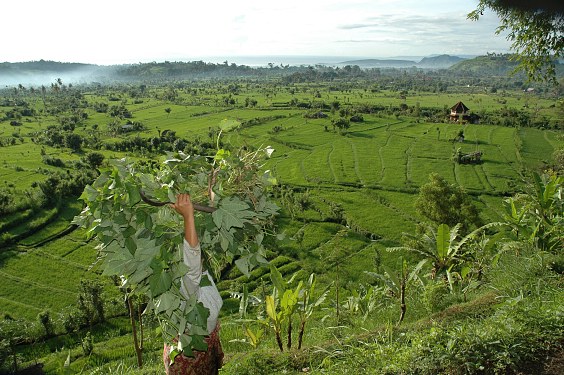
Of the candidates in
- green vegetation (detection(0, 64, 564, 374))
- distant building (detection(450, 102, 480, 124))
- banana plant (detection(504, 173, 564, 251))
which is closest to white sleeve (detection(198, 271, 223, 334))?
green vegetation (detection(0, 64, 564, 374))

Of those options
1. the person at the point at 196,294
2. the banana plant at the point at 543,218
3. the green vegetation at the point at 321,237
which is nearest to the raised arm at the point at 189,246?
the person at the point at 196,294

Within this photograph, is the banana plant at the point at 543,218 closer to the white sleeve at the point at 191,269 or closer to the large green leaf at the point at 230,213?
the large green leaf at the point at 230,213

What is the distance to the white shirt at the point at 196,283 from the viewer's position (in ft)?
10.8

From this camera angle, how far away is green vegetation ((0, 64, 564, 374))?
12.6 feet

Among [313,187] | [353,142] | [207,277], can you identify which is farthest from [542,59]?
[353,142]

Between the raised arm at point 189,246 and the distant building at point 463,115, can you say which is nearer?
the raised arm at point 189,246

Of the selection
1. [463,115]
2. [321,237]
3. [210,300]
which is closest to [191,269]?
[210,300]

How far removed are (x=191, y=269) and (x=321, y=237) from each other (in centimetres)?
3189

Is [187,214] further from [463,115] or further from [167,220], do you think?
[463,115]

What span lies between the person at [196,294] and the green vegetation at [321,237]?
Result: 0.16 metres

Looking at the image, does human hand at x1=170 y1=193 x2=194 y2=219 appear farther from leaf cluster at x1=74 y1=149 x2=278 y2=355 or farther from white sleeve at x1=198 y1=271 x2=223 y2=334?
white sleeve at x1=198 y1=271 x2=223 y2=334

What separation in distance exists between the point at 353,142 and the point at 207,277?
59854 millimetres

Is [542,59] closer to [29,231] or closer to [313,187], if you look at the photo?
[313,187]

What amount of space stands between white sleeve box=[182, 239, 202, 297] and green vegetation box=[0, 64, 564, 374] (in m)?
0.16
